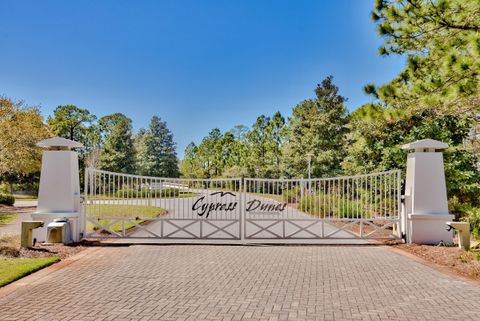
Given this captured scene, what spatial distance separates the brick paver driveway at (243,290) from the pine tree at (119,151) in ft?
126

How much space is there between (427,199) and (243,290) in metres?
7.06

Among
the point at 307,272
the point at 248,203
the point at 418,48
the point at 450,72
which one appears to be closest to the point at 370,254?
the point at 307,272

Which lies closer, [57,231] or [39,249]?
[39,249]

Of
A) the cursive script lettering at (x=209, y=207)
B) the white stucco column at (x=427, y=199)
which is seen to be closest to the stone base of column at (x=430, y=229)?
the white stucco column at (x=427, y=199)

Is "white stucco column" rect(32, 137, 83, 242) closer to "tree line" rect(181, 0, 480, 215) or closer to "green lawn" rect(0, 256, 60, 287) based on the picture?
"green lawn" rect(0, 256, 60, 287)

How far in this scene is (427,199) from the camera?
35.7ft

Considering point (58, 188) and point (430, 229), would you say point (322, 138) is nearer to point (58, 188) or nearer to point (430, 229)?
point (430, 229)

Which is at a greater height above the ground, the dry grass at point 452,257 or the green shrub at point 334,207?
the green shrub at point 334,207

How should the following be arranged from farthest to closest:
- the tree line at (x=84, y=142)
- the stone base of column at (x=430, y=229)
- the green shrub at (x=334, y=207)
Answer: the tree line at (x=84, y=142), the green shrub at (x=334, y=207), the stone base of column at (x=430, y=229)

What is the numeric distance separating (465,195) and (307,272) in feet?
39.8

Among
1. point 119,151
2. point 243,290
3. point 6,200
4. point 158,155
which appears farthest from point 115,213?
point 158,155

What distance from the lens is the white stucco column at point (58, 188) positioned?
10.7 m

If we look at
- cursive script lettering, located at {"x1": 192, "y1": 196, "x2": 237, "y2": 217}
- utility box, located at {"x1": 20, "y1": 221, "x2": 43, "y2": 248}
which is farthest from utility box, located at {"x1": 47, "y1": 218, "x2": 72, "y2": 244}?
cursive script lettering, located at {"x1": 192, "y1": 196, "x2": 237, "y2": 217}

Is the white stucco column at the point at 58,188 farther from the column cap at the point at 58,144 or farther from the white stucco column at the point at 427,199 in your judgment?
the white stucco column at the point at 427,199
